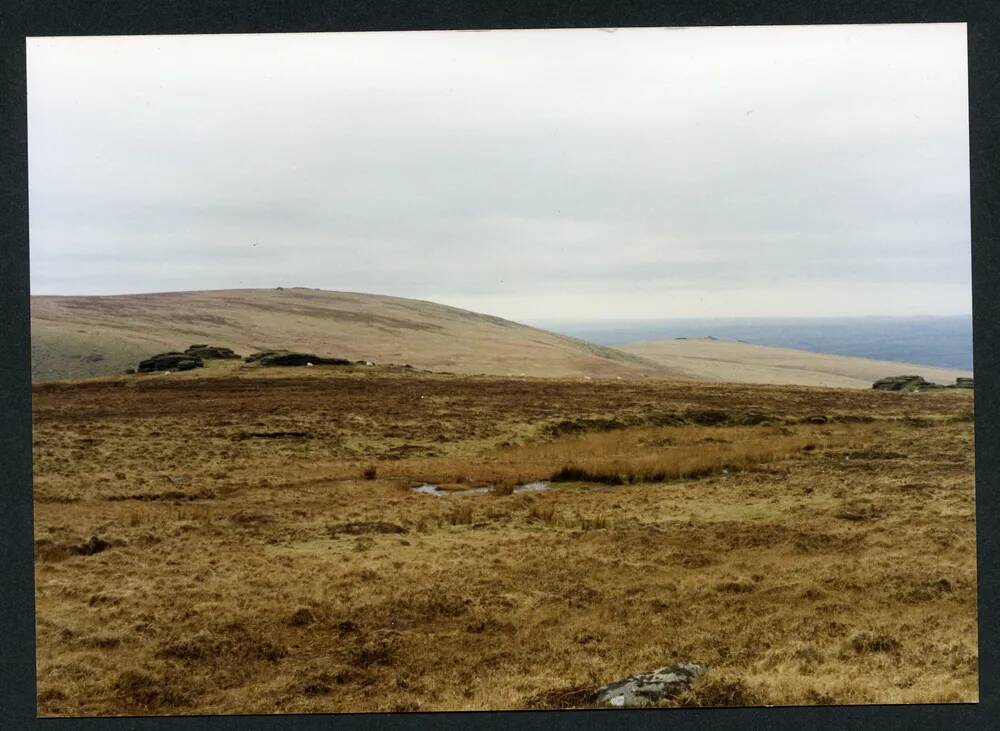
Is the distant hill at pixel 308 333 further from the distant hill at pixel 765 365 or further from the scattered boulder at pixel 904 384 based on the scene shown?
the scattered boulder at pixel 904 384

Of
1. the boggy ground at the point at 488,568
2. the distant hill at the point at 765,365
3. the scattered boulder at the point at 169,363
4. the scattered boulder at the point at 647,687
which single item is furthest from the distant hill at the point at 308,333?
the scattered boulder at the point at 647,687

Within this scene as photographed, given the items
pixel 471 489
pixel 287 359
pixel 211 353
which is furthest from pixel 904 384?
pixel 211 353

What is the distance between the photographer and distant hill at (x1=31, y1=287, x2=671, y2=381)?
36.4 m

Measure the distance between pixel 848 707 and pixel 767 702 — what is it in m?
0.68

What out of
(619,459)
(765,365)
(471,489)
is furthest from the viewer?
(765,365)

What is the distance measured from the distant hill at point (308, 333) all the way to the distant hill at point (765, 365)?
2.70 m

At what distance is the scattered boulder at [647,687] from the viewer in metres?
5.84

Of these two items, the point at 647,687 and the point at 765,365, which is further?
the point at 765,365

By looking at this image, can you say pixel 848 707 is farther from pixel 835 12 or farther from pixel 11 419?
pixel 11 419

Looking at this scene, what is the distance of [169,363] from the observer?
28.0 m

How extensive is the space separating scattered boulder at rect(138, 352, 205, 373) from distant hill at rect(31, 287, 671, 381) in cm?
403

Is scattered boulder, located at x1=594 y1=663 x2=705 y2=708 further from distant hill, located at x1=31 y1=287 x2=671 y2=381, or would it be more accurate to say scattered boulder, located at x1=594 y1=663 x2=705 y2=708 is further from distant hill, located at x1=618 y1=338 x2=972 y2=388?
distant hill, located at x1=31 y1=287 x2=671 y2=381

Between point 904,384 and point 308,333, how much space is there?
3980 cm

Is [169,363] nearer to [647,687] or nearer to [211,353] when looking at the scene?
[211,353]
